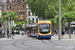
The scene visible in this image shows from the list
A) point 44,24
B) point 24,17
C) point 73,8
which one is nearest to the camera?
point 44,24

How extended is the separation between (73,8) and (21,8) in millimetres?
54987

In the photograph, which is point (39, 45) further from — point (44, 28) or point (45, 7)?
point (45, 7)

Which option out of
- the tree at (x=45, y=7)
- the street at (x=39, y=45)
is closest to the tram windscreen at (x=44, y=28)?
the street at (x=39, y=45)

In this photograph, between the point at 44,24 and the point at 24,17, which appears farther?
the point at 24,17

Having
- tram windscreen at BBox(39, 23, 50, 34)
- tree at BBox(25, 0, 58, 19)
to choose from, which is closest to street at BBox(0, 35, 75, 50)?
tram windscreen at BBox(39, 23, 50, 34)

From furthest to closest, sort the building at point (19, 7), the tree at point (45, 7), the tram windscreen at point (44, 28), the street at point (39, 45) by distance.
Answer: the building at point (19, 7)
the tree at point (45, 7)
the tram windscreen at point (44, 28)
the street at point (39, 45)

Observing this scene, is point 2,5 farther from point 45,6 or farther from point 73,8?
point 73,8

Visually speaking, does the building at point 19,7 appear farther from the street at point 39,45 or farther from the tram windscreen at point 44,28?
the street at point 39,45

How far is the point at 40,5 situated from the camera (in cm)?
4812

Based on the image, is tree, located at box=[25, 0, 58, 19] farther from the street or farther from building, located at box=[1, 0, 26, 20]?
building, located at box=[1, 0, 26, 20]

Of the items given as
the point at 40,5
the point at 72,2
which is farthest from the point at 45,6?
the point at 72,2

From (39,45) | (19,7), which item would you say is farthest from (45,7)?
(19,7)

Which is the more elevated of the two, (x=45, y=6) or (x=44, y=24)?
(x=45, y=6)

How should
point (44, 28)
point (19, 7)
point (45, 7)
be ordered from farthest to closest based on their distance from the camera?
1. point (19, 7)
2. point (45, 7)
3. point (44, 28)
